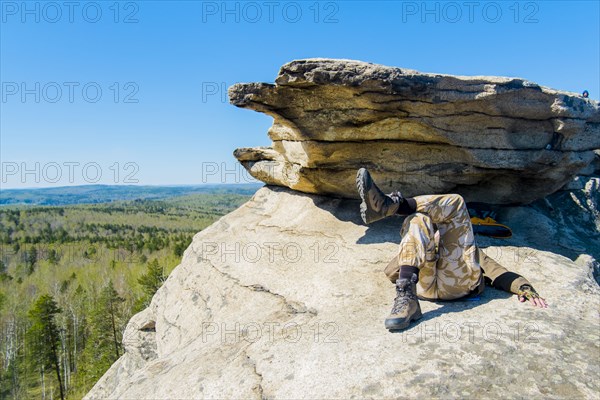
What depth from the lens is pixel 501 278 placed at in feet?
19.9

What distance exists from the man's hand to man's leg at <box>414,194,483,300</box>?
0.59m

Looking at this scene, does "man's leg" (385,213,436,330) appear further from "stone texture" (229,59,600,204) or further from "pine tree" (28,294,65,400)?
"pine tree" (28,294,65,400)

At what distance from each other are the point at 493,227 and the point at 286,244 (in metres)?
4.57

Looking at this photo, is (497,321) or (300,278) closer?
(497,321)

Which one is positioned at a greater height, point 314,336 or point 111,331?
point 314,336

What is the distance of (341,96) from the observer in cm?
782

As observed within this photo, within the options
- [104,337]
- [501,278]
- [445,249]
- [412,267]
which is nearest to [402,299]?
[412,267]

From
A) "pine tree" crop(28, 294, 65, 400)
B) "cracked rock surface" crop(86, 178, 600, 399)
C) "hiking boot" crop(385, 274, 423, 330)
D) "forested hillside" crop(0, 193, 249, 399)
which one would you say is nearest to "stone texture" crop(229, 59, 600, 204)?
"cracked rock surface" crop(86, 178, 600, 399)

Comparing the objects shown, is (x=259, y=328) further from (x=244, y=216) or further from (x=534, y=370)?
(x=244, y=216)

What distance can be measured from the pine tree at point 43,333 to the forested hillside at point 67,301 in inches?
2.6

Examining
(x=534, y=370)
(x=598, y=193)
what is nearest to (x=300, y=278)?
(x=534, y=370)

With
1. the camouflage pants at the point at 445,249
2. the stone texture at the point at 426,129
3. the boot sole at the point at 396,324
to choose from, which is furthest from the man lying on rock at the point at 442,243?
the stone texture at the point at 426,129

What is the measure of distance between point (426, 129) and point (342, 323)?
15.5 feet

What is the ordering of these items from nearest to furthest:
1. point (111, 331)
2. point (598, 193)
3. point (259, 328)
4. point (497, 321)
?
point (497, 321) < point (259, 328) < point (598, 193) < point (111, 331)
